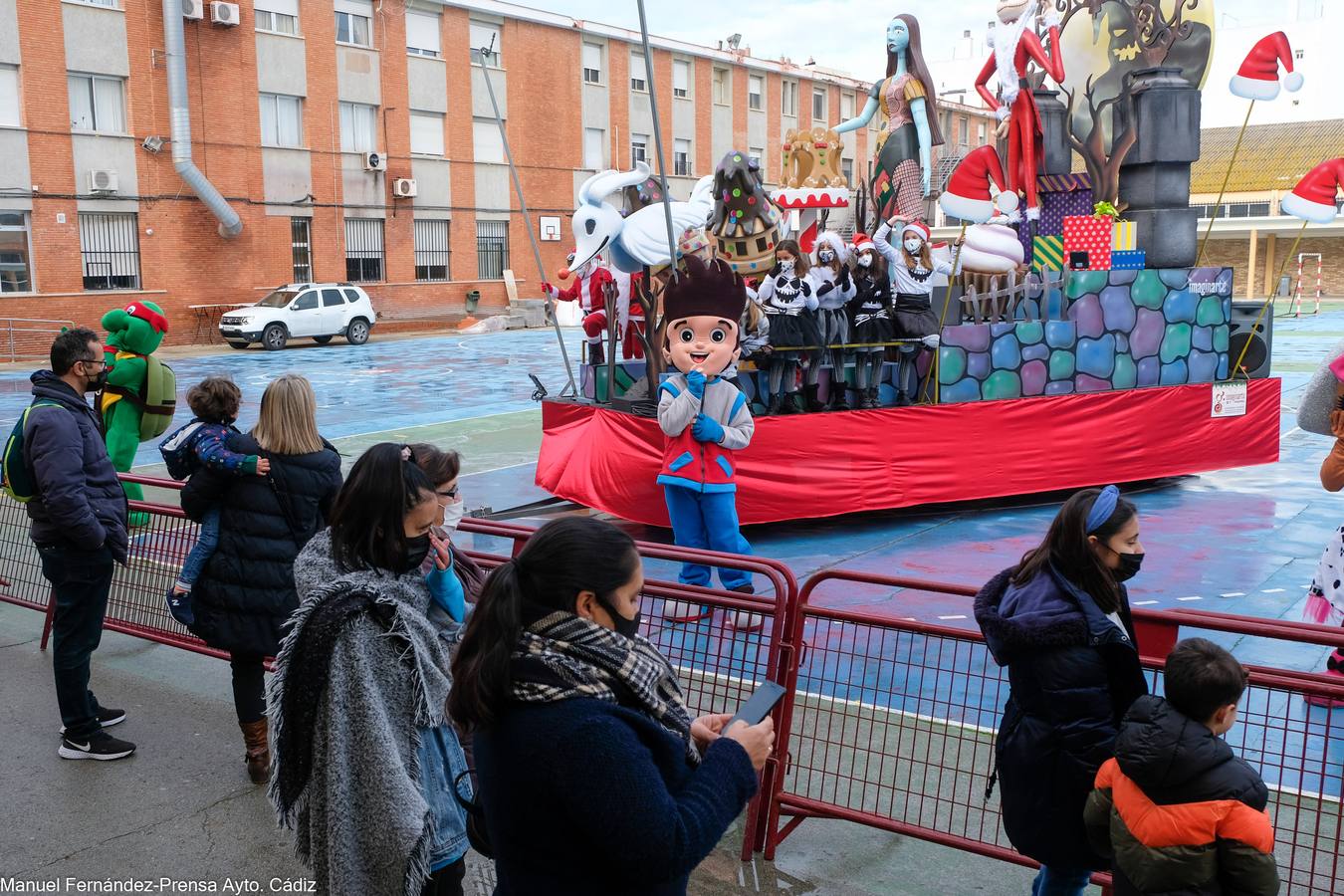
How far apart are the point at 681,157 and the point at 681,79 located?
2.81 meters

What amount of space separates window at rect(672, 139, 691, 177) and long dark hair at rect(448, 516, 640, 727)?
4382 centimetres

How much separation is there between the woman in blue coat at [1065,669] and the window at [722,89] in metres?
44.9

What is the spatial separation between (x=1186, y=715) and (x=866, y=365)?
7.34m

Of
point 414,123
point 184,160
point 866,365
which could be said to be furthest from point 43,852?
point 414,123

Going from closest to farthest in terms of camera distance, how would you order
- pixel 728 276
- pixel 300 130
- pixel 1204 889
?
pixel 1204 889
pixel 728 276
pixel 300 130

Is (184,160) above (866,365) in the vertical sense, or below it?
above

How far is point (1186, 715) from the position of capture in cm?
282

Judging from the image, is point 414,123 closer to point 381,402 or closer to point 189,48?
point 189,48

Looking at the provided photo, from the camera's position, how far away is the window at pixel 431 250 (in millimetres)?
38438

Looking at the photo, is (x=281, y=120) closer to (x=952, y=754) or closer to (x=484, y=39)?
(x=484, y=39)

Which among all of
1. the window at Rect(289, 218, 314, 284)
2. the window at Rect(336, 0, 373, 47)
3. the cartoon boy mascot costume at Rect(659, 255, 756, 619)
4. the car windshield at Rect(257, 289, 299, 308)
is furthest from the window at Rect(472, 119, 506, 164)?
the cartoon boy mascot costume at Rect(659, 255, 756, 619)

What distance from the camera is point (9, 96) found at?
94.6 ft

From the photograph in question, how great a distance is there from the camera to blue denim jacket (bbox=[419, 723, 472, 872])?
3.09m

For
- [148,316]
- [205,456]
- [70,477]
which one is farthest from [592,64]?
[205,456]
